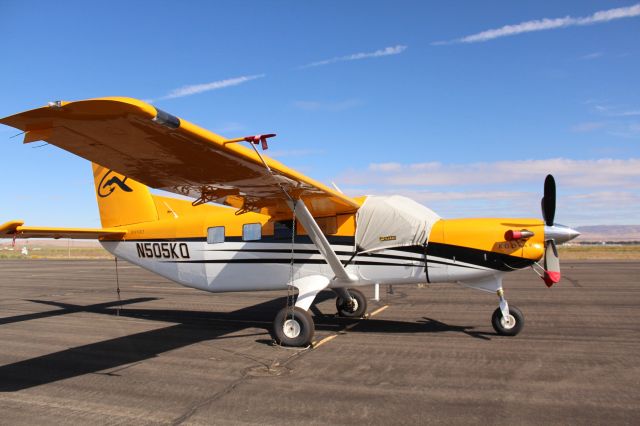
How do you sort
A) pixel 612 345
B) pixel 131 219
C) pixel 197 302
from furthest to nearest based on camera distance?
pixel 197 302, pixel 131 219, pixel 612 345

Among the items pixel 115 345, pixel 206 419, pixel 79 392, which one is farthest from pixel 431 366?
pixel 115 345

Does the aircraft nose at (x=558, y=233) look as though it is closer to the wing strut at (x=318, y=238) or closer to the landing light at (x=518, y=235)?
the landing light at (x=518, y=235)

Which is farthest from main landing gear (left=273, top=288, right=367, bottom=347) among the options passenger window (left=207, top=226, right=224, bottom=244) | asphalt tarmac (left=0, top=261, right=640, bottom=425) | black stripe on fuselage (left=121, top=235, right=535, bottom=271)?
passenger window (left=207, top=226, right=224, bottom=244)

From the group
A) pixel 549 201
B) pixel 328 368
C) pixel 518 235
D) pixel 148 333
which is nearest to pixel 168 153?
pixel 328 368

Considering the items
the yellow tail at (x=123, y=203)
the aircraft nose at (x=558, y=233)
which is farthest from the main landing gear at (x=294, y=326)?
the yellow tail at (x=123, y=203)

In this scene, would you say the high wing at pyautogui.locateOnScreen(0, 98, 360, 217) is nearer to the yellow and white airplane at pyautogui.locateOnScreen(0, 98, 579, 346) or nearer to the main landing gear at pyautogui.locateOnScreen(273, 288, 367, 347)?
the yellow and white airplane at pyautogui.locateOnScreen(0, 98, 579, 346)

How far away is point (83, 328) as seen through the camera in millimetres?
11164


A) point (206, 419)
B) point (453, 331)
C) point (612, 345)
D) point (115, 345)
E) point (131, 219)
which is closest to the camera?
point (206, 419)

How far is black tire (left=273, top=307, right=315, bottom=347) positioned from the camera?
8.73 metres

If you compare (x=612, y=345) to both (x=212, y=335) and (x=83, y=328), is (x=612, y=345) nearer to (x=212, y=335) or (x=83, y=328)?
(x=212, y=335)

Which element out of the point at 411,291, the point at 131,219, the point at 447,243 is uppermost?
the point at 131,219

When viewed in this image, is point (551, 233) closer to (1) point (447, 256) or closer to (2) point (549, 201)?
(2) point (549, 201)

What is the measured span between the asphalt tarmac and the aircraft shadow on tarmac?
0.04 m

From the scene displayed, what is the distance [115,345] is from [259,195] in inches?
162
